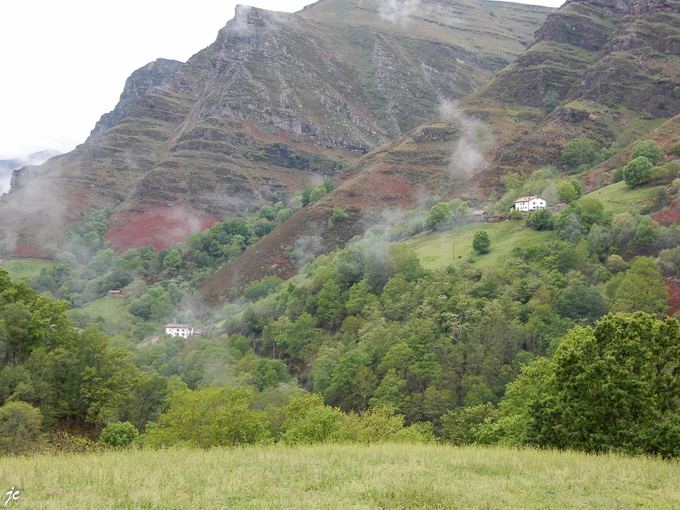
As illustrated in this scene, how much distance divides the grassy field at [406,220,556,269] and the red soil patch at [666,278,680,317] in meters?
17.2

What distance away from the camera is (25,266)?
124500 millimetres

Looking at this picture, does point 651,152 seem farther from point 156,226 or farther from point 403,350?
point 156,226

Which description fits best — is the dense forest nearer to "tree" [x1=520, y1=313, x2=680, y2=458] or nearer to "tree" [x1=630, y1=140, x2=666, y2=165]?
"tree" [x1=520, y1=313, x2=680, y2=458]

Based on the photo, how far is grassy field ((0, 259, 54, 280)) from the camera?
119 metres

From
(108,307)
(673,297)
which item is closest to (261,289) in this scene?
(108,307)

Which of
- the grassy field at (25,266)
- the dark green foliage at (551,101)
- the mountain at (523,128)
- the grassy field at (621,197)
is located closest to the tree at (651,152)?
the grassy field at (621,197)

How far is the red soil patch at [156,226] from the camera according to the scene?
142m

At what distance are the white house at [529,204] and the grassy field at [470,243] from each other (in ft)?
11.0

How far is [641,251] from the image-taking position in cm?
6081

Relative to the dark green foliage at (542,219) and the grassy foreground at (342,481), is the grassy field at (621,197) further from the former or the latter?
the grassy foreground at (342,481)

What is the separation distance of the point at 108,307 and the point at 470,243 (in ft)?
245

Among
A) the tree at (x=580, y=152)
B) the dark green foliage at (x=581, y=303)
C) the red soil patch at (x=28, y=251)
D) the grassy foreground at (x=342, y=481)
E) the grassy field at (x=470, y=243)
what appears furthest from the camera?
the red soil patch at (x=28, y=251)

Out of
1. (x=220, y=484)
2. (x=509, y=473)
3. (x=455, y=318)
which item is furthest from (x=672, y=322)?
→ (x=455, y=318)

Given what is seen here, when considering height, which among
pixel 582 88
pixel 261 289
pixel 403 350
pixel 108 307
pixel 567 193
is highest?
pixel 582 88
